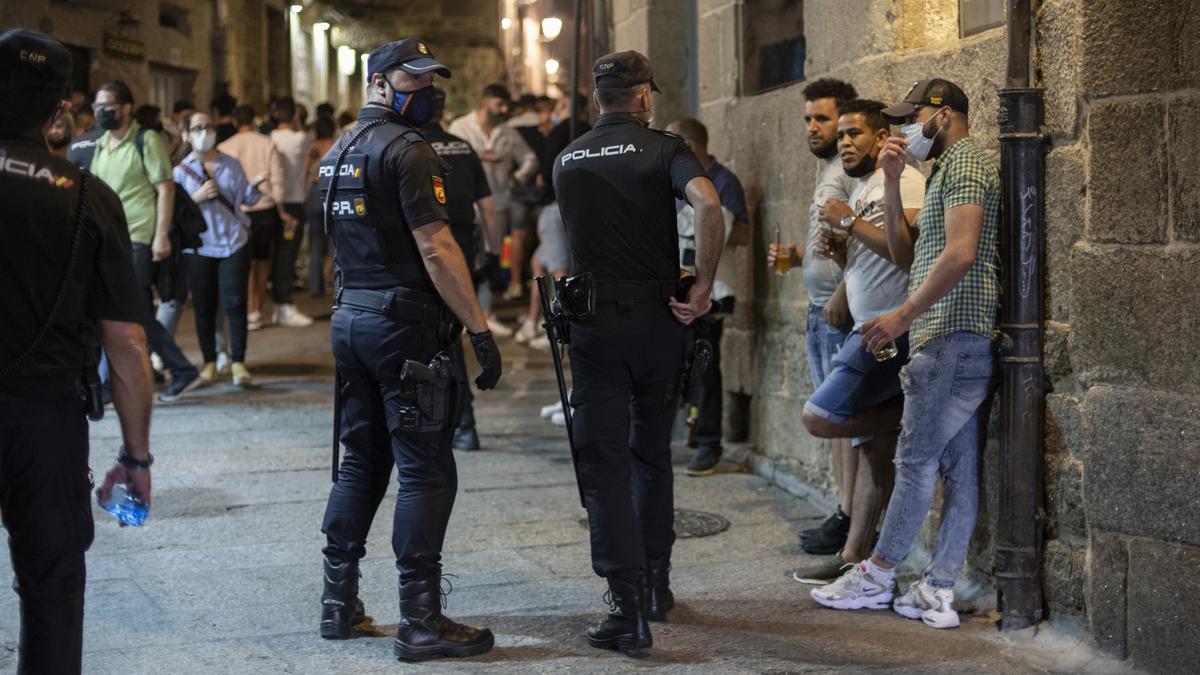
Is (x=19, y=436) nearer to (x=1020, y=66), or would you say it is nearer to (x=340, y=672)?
(x=340, y=672)

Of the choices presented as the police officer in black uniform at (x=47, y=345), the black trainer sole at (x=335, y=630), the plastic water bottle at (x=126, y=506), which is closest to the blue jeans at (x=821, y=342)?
the black trainer sole at (x=335, y=630)

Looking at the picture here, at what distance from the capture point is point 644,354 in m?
5.14

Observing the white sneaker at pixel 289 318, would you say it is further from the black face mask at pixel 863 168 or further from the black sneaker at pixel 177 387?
the black face mask at pixel 863 168

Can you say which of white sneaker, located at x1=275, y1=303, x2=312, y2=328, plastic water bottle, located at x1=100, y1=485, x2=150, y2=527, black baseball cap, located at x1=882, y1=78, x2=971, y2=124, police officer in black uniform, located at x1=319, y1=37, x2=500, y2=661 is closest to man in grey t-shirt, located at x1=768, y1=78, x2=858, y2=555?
black baseball cap, located at x1=882, y1=78, x2=971, y2=124

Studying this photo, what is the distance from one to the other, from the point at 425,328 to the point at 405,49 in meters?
0.94

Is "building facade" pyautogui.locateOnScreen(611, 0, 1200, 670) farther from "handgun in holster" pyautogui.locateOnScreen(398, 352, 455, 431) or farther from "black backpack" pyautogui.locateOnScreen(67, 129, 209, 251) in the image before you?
"black backpack" pyautogui.locateOnScreen(67, 129, 209, 251)

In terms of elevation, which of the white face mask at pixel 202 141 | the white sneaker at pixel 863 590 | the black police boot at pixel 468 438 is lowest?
the white sneaker at pixel 863 590

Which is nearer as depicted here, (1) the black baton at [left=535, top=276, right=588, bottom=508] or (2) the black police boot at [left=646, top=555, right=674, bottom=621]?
(1) the black baton at [left=535, top=276, right=588, bottom=508]

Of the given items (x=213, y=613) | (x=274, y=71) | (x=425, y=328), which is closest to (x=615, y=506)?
(x=425, y=328)

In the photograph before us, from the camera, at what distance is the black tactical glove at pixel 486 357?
499 centimetres

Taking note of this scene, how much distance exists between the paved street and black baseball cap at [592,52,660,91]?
6.25 ft

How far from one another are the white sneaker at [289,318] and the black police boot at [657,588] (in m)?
9.30

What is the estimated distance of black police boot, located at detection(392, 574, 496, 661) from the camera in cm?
496

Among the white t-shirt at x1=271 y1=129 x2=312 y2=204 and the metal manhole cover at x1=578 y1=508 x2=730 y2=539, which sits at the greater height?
the white t-shirt at x1=271 y1=129 x2=312 y2=204
